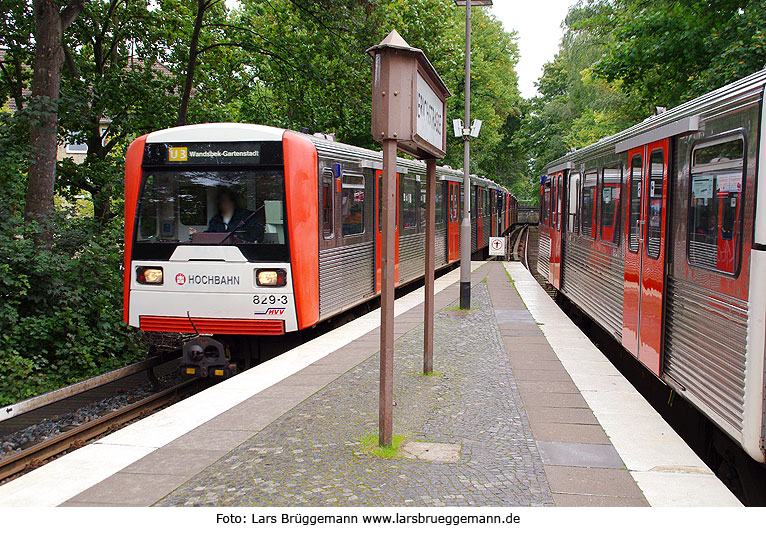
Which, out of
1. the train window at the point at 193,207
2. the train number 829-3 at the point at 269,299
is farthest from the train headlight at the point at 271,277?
the train window at the point at 193,207

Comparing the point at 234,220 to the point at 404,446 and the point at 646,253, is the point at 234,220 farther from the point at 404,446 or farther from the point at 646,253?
the point at 646,253

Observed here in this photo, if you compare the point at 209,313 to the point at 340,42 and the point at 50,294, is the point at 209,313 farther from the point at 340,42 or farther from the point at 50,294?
the point at 340,42

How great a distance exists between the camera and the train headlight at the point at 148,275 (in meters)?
8.20

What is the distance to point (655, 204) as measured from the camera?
6766 mm

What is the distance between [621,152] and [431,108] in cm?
324

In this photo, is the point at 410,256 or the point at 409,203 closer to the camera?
the point at 409,203

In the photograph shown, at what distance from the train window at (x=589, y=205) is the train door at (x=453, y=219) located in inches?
348

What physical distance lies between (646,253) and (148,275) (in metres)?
5.51

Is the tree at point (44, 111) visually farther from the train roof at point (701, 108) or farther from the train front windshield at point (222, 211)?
the train roof at point (701, 108)

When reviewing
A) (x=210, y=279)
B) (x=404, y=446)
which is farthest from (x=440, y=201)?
(x=404, y=446)

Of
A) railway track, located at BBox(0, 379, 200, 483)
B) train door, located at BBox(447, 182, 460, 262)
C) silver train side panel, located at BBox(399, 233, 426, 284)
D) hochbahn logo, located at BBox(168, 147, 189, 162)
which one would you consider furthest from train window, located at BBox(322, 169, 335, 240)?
train door, located at BBox(447, 182, 460, 262)

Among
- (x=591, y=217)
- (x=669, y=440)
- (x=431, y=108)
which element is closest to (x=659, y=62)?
(x=591, y=217)

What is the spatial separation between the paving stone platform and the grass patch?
0.07m

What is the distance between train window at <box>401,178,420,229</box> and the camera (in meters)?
14.6
